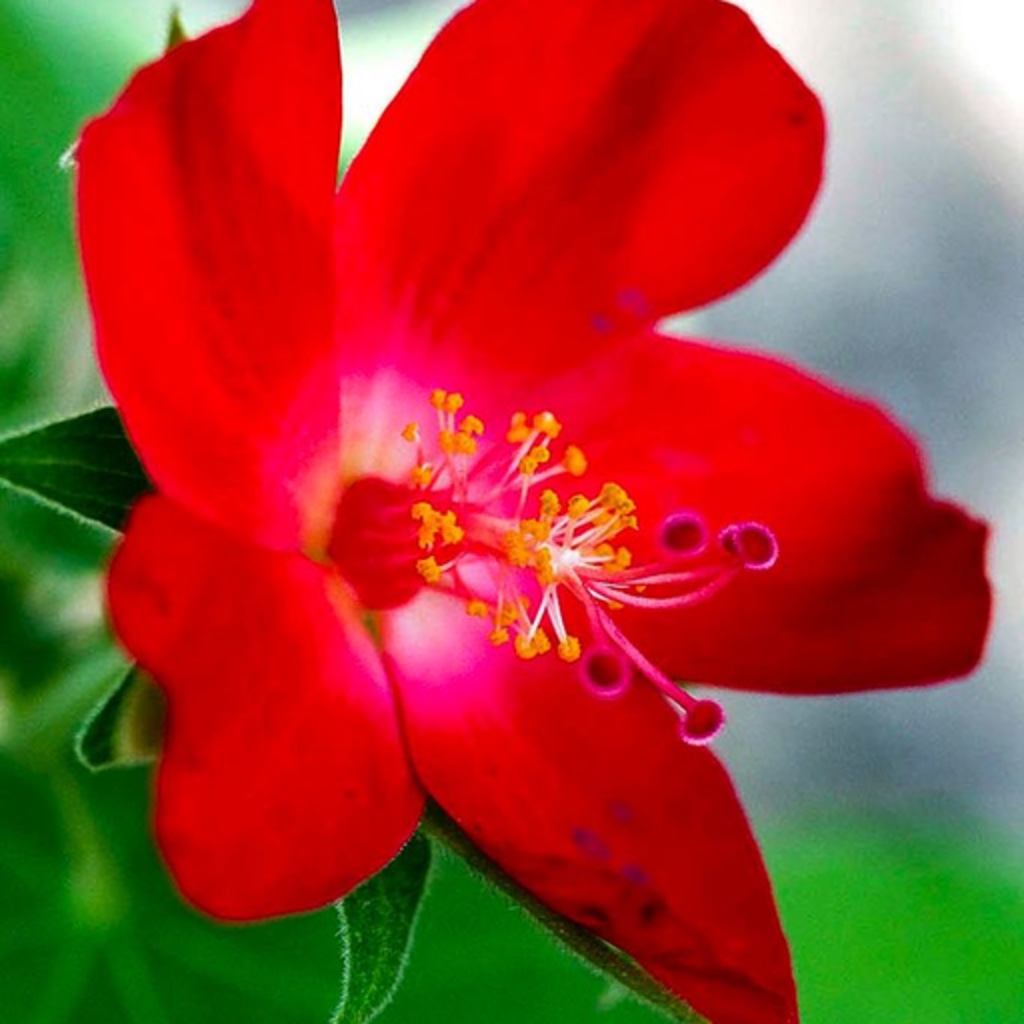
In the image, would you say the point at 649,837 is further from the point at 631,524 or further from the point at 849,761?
the point at 849,761

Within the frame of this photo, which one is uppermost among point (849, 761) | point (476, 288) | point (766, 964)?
point (476, 288)

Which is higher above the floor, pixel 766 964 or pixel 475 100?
pixel 475 100

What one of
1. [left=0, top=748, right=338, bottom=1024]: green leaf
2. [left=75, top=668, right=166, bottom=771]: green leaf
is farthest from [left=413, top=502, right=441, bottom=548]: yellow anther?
[left=0, top=748, right=338, bottom=1024]: green leaf

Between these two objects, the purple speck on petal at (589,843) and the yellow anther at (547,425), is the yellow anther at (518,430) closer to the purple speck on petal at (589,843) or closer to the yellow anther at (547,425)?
the yellow anther at (547,425)

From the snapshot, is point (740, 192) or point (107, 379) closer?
point (107, 379)

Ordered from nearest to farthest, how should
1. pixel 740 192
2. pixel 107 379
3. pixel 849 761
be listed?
pixel 107 379 < pixel 740 192 < pixel 849 761

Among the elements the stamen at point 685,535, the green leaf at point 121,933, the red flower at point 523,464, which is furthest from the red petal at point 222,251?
the green leaf at point 121,933

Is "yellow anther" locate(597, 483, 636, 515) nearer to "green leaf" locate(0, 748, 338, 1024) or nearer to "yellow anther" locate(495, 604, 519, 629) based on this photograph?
"yellow anther" locate(495, 604, 519, 629)

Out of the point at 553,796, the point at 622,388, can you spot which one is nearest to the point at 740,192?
the point at 622,388
